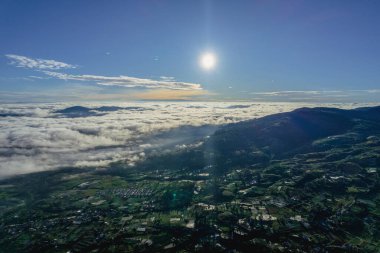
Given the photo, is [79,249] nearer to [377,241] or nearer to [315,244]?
[315,244]

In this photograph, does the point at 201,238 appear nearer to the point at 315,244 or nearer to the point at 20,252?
the point at 315,244

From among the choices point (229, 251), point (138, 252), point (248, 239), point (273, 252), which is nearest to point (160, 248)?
point (138, 252)

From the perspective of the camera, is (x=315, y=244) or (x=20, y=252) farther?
(x=20, y=252)

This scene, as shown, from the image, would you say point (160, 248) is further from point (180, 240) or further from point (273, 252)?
point (273, 252)

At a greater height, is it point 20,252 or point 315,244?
point 315,244

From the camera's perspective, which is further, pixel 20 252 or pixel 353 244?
pixel 20 252

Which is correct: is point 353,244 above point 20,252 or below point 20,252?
above

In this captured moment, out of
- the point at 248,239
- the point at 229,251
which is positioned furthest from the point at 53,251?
the point at 248,239
